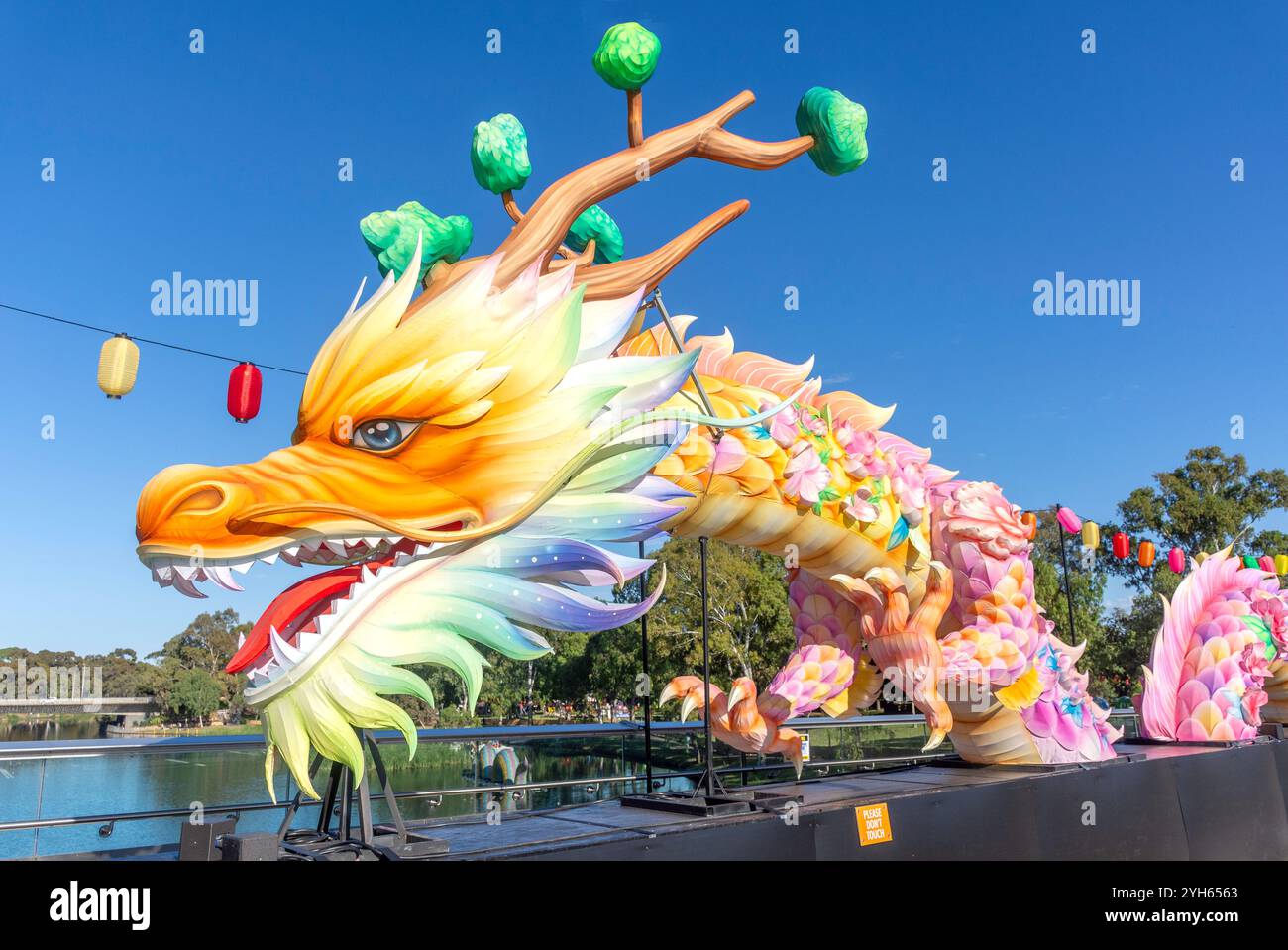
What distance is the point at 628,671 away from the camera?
71.2 feet

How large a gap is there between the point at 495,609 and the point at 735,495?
1316 mm

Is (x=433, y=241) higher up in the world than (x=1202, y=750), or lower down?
higher up

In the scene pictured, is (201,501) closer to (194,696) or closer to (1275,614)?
(1275,614)

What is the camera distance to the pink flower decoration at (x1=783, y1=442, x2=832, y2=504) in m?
4.06

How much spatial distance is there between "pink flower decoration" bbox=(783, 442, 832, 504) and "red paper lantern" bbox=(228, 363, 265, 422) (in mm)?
2608

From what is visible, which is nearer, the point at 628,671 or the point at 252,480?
the point at 252,480

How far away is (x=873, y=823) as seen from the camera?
3814mm

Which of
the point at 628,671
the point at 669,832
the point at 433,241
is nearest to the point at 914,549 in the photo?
the point at 669,832

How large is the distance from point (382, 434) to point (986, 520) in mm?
3293

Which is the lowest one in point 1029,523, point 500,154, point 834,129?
point 1029,523

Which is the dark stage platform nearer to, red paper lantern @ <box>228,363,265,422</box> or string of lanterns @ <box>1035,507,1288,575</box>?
string of lanterns @ <box>1035,507,1288,575</box>

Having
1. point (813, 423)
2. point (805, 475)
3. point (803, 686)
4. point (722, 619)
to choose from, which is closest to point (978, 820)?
point (803, 686)
